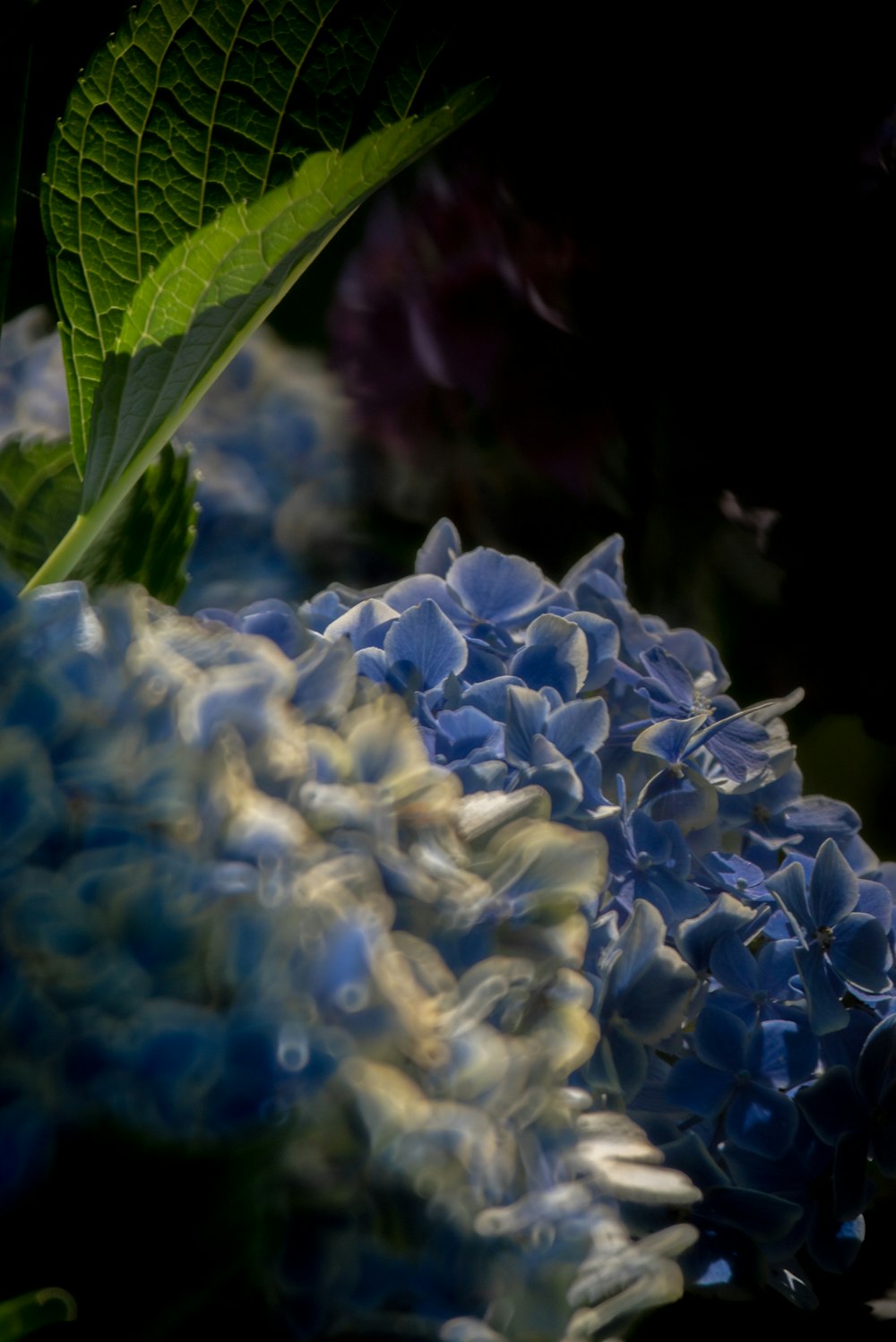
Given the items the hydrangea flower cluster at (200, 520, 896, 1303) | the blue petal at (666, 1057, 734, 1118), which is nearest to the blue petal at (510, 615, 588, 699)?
the hydrangea flower cluster at (200, 520, 896, 1303)

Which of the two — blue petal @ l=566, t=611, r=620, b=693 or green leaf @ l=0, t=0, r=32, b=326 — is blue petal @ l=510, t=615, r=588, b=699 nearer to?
blue petal @ l=566, t=611, r=620, b=693

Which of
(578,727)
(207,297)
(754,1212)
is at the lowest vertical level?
(754,1212)

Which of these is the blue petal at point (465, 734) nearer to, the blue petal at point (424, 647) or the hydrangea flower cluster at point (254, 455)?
the blue petal at point (424, 647)

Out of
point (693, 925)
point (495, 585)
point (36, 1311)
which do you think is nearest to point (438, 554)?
point (495, 585)

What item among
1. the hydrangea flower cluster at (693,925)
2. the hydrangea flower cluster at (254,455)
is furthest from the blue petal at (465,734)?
the hydrangea flower cluster at (254,455)

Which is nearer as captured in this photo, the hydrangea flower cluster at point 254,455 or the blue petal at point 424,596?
the blue petal at point 424,596

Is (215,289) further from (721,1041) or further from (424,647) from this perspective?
(721,1041)
